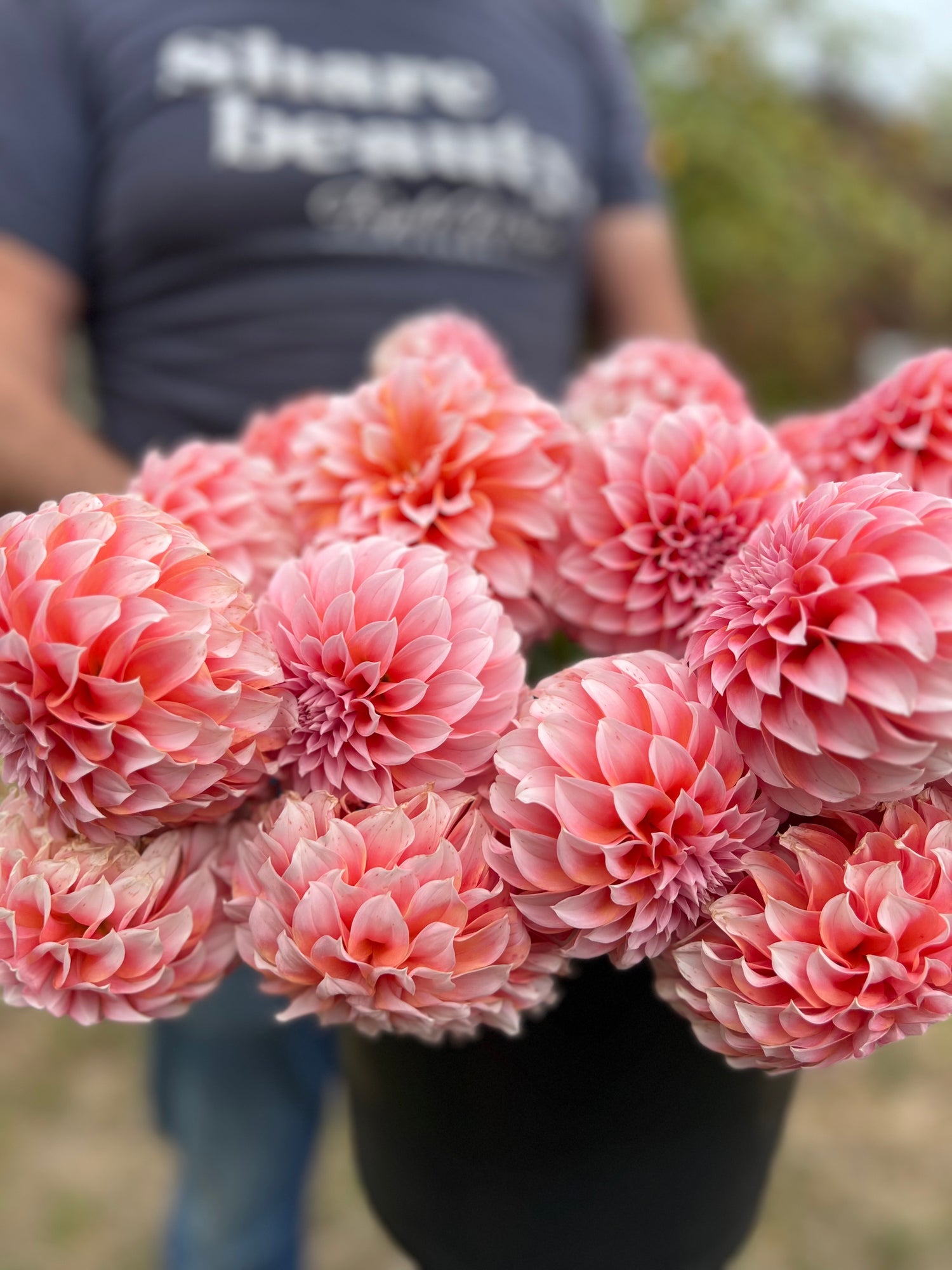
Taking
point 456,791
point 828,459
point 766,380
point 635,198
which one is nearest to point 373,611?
point 456,791

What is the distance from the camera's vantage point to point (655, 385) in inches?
17.1

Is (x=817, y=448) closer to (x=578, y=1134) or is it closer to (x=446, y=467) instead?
(x=446, y=467)

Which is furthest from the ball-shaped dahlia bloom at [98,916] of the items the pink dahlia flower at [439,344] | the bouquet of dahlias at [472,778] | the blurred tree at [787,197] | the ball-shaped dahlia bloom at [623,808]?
the blurred tree at [787,197]

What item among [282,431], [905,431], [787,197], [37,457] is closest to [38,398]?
[37,457]

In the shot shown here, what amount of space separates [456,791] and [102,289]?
82 cm

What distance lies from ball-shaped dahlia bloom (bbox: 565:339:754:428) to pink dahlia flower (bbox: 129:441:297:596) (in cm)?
14

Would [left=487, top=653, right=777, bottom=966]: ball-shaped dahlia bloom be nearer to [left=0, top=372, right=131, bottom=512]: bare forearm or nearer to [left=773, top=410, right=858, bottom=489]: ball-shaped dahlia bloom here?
[left=773, top=410, right=858, bottom=489]: ball-shaped dahlia bloom

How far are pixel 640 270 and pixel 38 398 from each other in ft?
2.29

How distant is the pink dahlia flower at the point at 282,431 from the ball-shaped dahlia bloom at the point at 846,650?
0.22 meters

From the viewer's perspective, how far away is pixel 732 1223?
0.43 m

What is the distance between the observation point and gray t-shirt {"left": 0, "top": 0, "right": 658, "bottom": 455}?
857 mm

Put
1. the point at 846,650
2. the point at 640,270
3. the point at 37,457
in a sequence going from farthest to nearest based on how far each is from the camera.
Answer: the point at 640,270 < the point at 37,457 < the point at 846,650

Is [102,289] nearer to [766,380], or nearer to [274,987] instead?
[274,987]

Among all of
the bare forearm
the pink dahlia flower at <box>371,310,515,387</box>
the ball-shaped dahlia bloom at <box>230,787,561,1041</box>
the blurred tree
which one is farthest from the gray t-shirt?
the blurred tree
